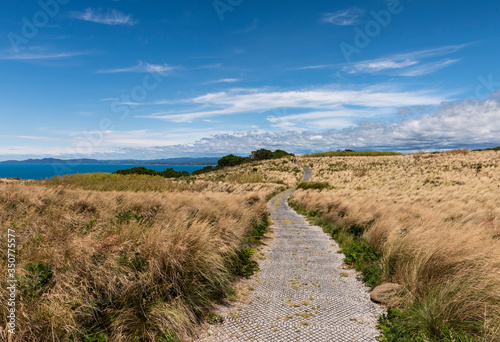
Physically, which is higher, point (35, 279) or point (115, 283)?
point (35, 279)

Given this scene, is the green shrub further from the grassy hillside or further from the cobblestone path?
the cobblestone path

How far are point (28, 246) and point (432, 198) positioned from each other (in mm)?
17846

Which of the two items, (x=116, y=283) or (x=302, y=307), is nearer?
(x=116, y=283)

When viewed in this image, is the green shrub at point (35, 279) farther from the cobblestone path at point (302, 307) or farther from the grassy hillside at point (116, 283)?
the cobblestone path at point (302, 307)

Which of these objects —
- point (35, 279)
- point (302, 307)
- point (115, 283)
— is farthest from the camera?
point (302, 307)

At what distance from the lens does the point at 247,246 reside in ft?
25.0

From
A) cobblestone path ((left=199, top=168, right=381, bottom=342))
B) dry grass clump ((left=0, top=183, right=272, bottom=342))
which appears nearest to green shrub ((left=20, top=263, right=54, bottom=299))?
dry grass clump ((left=0, top=183, right=272, bottom=342))

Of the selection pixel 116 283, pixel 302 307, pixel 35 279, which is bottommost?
pixel 302 307

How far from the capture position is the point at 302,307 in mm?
4488

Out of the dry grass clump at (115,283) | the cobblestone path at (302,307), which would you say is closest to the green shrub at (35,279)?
the dry grass clump at (115,283)

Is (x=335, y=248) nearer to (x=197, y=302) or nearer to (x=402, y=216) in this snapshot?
(x=402, y=216)

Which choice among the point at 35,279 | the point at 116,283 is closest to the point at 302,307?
the point at 116,283

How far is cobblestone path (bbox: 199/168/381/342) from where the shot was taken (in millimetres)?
3713

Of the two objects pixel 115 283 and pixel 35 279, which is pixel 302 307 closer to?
pixel 115 283
